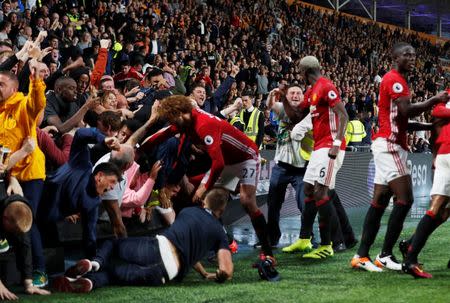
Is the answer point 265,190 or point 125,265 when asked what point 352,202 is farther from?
point 125,265

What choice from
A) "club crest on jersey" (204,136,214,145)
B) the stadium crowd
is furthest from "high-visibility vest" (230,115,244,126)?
"club crest on jersey" (204,136,214,145)

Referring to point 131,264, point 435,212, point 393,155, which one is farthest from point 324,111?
point 131,264

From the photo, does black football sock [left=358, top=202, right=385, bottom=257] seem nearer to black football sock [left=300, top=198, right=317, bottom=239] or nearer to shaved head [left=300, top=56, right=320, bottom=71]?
black football sock [left=300, top=198, right=317, bottom=239]

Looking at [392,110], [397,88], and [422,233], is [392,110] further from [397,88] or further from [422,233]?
[422,233]

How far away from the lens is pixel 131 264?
679 cm

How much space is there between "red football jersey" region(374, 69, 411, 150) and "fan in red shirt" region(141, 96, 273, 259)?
4.12 feet

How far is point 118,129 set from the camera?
26.2 feet

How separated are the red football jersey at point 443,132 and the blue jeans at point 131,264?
104 inches

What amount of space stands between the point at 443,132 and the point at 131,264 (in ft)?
9.74

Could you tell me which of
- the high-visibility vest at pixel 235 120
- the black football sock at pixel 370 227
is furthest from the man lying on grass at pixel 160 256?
the high-visibility vest at pixel 235 120

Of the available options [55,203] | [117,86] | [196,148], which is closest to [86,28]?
[117,86]

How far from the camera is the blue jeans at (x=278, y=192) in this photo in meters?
9.68

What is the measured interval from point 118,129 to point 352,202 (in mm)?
9424

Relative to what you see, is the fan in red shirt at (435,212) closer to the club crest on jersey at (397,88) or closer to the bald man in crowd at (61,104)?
the club crest on jersey at (397,88)
